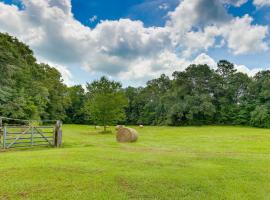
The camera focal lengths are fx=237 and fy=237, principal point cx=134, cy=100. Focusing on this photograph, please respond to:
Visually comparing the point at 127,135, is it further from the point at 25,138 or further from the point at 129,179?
the point at 129,179

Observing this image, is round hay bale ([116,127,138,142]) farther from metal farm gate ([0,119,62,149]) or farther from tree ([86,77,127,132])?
tree ([86,77,127,132])

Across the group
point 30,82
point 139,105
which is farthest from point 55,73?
point 139,105

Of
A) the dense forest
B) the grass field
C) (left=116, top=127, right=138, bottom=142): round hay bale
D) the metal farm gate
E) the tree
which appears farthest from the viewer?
the dense forest

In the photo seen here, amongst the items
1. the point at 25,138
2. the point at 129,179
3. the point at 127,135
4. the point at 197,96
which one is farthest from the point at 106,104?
the point at 197,96

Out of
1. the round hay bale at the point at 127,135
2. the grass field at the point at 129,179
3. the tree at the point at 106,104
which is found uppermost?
the tree at the point at 106,104

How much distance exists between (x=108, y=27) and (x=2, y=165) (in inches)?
535

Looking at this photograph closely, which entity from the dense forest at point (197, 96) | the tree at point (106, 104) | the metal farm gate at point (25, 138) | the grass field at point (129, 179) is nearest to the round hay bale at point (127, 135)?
the metal farm gate at point (25, 138)

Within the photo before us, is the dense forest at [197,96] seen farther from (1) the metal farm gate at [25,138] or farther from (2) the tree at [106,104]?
(1) the metal farm gate at [25,138]

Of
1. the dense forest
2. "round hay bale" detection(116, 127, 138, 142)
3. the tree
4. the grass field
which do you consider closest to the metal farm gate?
"round hay bale" detection(116, 127, 138, 142)

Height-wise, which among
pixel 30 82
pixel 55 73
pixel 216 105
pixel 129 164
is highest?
pixel 55 73

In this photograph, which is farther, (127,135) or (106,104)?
(106,104)

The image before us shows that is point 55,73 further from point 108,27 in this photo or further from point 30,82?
point 108,27

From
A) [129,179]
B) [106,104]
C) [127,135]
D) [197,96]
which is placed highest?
[197,96]

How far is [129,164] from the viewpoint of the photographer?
8.31 meters
